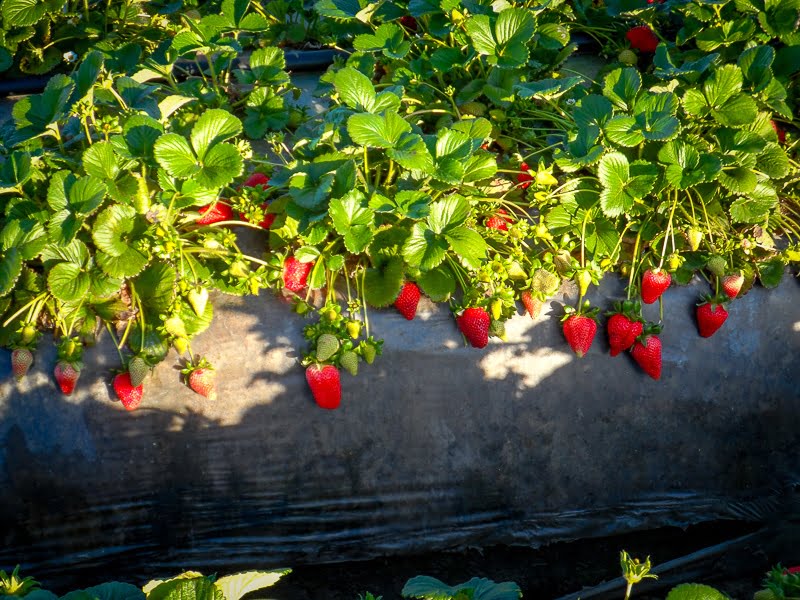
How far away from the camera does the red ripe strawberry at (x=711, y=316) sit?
7.16 feet

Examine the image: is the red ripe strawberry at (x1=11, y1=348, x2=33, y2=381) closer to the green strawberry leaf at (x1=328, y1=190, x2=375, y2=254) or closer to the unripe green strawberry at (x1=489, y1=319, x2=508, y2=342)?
the green strawberry leaf at (x1=328, y1=190, x2=375, y2=254)

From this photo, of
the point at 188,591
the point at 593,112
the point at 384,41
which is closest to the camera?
the point at 188,591

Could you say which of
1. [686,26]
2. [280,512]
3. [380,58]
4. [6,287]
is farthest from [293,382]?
[686,26]

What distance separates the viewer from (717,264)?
214 cm

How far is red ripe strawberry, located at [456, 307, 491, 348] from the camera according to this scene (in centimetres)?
206

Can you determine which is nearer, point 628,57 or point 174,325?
point 174,325

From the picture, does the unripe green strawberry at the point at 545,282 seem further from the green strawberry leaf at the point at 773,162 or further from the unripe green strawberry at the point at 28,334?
the unripe green strawberry at the point at 28,334

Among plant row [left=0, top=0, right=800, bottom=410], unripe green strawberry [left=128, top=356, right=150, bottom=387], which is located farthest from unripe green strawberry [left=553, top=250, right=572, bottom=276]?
unripe green strawberry [left=128, top=356, right=150, bottom=387]

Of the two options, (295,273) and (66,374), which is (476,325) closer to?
(295,273)

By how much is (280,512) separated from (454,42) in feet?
4.61

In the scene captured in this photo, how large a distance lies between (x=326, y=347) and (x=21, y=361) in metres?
0.72

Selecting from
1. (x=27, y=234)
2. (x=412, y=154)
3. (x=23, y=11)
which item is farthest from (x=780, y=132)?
(x=23, y=11)

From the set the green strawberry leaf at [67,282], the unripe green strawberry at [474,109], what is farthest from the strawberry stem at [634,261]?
the green strawberry leaf at [67,282]

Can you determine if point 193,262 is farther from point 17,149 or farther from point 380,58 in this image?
point 380,58
